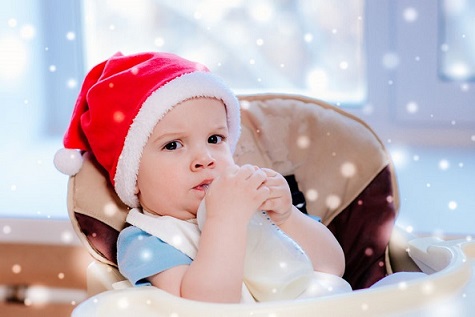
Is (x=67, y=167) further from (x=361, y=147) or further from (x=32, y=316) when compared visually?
(x=32, y=316)

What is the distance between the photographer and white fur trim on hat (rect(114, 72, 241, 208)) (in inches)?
45.3

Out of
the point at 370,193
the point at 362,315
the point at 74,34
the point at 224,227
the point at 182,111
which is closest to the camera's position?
the point at 362,315

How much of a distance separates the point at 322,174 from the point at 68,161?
17.9 inches

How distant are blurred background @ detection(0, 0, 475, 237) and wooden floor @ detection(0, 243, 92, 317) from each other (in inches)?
4.0

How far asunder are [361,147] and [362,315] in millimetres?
495

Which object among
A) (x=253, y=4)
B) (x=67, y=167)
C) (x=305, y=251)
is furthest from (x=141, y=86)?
(x=253, y=4)

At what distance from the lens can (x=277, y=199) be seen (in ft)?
3.83

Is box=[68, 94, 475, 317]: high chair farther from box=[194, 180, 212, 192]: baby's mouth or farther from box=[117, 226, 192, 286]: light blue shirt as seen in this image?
box=[194, 180, 212, 192]: baby's mouth

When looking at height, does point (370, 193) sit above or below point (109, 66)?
below

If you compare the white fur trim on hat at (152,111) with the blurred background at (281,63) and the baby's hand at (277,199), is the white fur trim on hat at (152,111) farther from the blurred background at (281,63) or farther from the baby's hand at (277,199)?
the blurred background at (281,63)

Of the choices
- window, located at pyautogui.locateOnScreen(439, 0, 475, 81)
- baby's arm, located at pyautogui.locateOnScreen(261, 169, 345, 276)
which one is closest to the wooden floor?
baby's arm, located at pyautogui.locateOnScreen(261, 169, 345, 276)

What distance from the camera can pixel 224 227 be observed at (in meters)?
1.06

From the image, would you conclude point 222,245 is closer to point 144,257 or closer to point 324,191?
point 144,257

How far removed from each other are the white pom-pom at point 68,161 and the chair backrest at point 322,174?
0.7 inches
